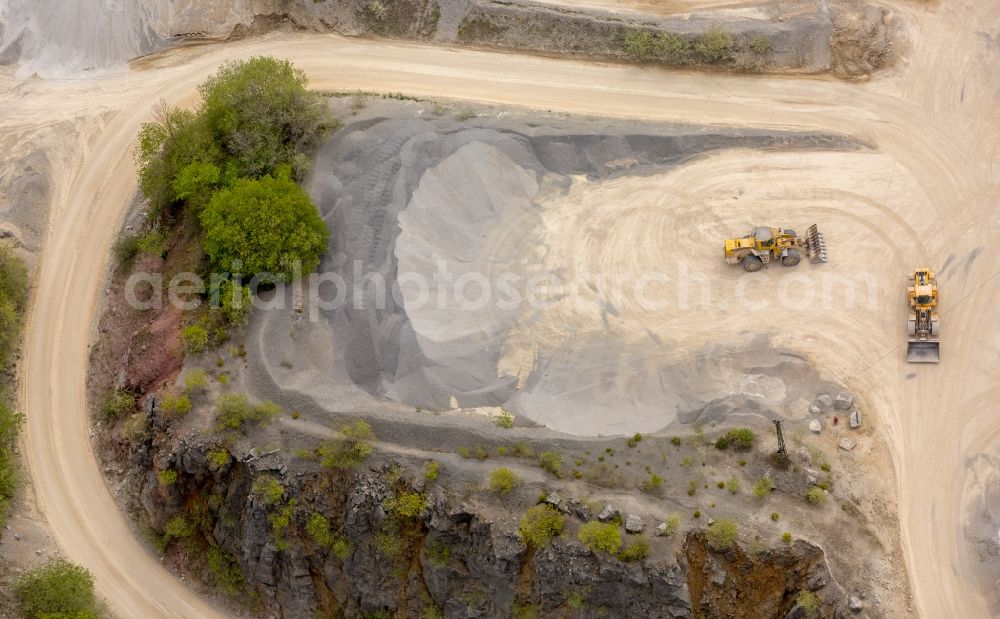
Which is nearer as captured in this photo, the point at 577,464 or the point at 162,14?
the point at 577,464

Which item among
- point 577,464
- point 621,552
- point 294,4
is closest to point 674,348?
point 577,464

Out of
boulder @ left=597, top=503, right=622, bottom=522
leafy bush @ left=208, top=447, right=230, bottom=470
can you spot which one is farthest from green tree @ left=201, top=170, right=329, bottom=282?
boulder @ left=597, top=503, right=622, bottom=522

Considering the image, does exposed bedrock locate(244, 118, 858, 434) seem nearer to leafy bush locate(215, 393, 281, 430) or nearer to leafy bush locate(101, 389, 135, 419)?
leafy bush locate(215, 393, 281, 430)

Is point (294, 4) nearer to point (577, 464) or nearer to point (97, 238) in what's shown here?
point (97, 238)

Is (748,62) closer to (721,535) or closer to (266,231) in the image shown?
(721,535)

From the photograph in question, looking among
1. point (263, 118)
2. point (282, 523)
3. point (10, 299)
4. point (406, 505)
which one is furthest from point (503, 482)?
point (10, 299)

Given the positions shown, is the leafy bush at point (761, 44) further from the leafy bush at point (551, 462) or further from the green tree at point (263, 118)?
the leafy bush at point (551, 462)
